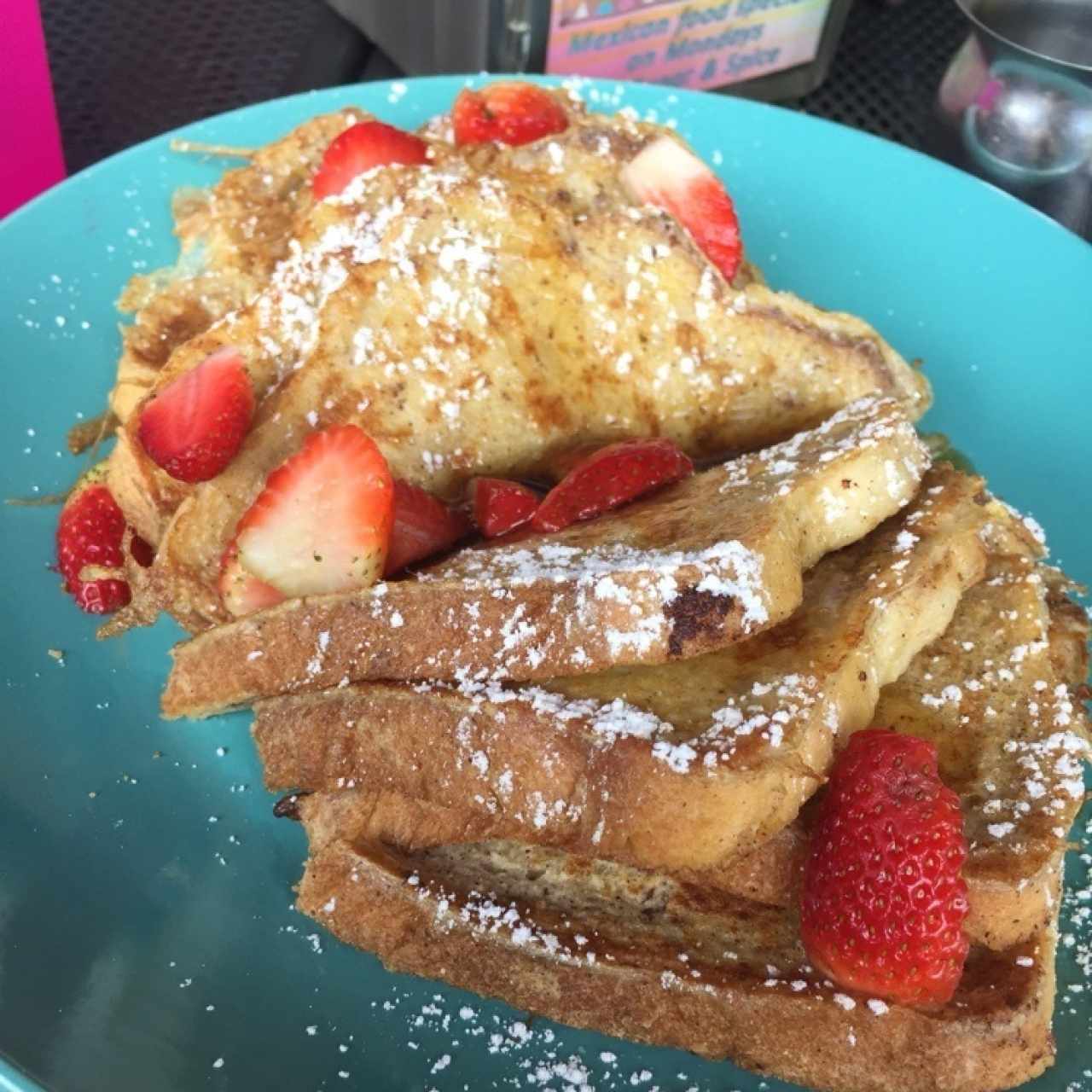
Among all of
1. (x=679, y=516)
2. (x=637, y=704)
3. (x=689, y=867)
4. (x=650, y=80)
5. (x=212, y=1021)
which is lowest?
(x=212, y=1021)

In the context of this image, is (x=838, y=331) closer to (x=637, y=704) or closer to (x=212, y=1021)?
(x=637, y=704)

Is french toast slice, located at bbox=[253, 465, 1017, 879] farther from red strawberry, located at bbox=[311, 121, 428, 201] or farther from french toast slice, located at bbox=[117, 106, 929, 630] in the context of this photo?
red strawberry, located at bbox=[311, 121, 428, 201]

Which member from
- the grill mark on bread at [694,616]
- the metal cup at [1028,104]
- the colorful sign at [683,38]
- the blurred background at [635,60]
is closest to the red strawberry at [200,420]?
the grill mark on bread at [694,616]

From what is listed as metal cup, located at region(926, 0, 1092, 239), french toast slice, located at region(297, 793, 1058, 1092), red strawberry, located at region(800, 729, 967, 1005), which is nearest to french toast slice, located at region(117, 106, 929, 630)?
french toast slice, located at region(297, 793, 1058, 1092)

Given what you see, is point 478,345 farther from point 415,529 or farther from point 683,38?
point 683,38

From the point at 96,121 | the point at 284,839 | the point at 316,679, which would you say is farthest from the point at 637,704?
the point at 96,121

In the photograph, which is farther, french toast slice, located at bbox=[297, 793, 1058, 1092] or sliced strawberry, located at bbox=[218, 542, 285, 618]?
sliced strawberry, located at bbox=[218, 542, 285, 618]
